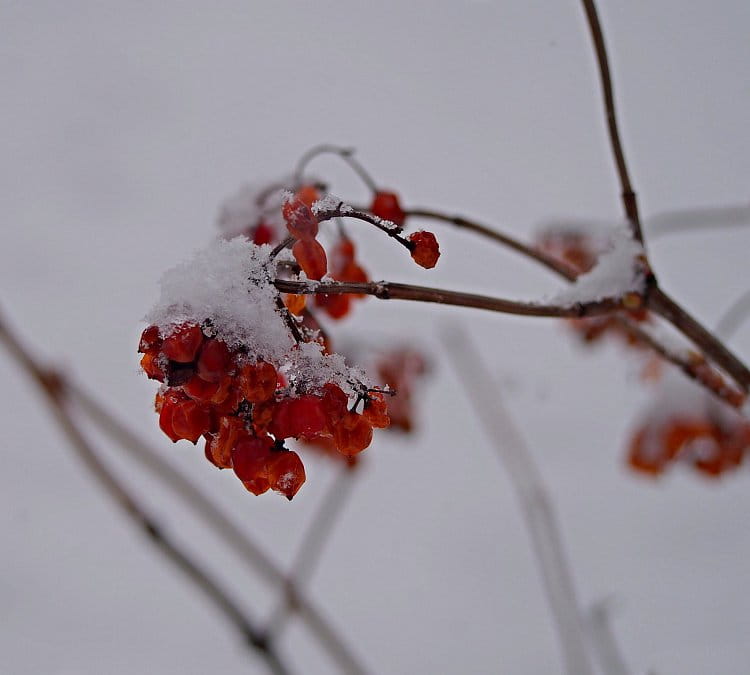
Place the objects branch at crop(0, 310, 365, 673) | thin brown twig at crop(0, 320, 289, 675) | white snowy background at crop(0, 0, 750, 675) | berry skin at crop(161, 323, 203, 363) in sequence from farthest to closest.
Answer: white snowy background at crop(0, 0, 750, 675) → branch at crop(0, 310, 365, 673) → thin brown twig at crop(0, 320, 289, 675) → berry skin at crop(161, 323, 203, 363)

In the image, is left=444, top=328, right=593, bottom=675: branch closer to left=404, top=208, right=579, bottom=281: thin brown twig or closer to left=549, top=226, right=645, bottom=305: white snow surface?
left=404, top=208, right=579, bottom=281: thin brown twig

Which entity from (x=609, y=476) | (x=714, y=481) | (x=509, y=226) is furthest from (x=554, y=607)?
(x=509, y=226)

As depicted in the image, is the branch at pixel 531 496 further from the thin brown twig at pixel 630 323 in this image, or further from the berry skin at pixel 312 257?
the berry skin at pixel 312 257

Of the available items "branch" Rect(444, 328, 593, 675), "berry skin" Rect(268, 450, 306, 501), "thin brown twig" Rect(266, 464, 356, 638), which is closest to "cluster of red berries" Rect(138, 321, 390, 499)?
"berry skin" Rect(268, 450, 306, 501)

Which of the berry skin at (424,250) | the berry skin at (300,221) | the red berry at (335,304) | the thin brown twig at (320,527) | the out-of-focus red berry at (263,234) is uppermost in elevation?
the thin brown twig at (320,527)

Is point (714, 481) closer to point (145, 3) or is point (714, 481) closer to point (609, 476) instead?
point (609, 476)

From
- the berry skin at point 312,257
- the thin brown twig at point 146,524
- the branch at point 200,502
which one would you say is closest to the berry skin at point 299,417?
the berry skin at point 312,257
